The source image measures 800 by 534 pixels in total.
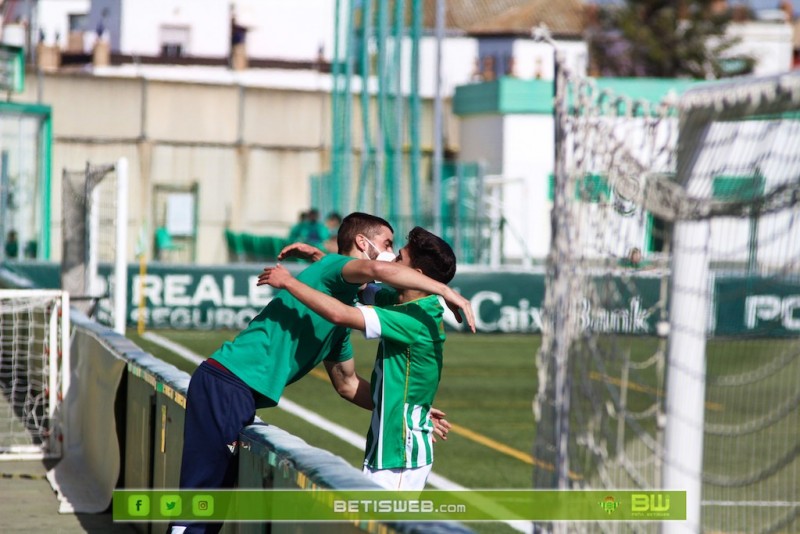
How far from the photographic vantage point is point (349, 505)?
14.9ft

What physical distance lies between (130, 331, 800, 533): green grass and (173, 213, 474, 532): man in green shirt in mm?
1297

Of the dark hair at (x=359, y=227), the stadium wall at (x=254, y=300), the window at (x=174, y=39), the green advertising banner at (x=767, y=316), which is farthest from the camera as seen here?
the window at (x=174, y=39)

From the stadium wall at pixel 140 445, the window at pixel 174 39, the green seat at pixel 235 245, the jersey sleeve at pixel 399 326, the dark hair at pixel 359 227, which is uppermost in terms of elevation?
the window at pixel 174 39

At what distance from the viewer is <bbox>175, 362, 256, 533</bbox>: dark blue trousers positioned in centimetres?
595

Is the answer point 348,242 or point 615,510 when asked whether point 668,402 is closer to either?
point 615,510

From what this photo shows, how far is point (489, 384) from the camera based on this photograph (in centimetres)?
1864

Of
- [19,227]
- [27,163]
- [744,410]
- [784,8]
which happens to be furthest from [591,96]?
[784,8]

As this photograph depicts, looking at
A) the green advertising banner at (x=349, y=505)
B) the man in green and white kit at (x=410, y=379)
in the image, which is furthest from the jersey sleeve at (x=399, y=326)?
the green advertising banner at (x=349, y=505)

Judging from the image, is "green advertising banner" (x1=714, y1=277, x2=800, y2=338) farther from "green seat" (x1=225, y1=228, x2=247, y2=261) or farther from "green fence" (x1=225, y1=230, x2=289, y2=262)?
"green seat" (x1=225, y1=228, x2=247, y2=261)

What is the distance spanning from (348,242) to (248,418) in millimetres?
850

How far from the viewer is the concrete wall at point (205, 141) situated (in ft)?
118

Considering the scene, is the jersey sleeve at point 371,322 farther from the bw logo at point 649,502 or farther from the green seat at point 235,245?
the green seat at point 235,245

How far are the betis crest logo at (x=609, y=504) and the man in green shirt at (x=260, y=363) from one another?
1.37 metres

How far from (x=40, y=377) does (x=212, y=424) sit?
A: 7440 millimetres
